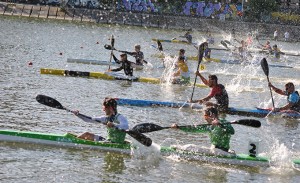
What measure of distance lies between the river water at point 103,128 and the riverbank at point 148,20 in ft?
114

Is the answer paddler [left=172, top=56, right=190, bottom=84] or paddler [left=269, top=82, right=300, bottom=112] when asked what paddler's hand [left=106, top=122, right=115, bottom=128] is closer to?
paddler [left=269, top=82, right=300, bottom=112]

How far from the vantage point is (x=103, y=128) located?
19.9 m

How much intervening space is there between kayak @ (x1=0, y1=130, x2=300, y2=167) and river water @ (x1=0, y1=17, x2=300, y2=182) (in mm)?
146

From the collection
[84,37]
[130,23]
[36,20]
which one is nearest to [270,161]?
[84,37]

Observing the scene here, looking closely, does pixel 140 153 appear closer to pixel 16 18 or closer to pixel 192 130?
pixel 192 130

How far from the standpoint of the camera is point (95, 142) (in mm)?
16703

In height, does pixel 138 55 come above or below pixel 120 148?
above

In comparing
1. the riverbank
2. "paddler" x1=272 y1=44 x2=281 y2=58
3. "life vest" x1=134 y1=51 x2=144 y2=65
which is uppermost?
the riverbank

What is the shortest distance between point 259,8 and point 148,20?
17.5 meters

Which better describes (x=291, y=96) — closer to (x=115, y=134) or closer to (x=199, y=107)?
(x=199, y=107)

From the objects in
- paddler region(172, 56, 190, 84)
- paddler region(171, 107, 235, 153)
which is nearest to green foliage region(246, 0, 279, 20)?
paddler region(172, 56, 190, 84)

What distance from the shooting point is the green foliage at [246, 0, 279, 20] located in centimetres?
9119

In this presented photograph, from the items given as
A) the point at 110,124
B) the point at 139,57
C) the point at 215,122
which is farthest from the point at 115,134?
the point at 139,57

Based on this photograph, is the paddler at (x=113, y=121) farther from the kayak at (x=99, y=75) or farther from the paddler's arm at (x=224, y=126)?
the kayak at (x=99, y=75)
